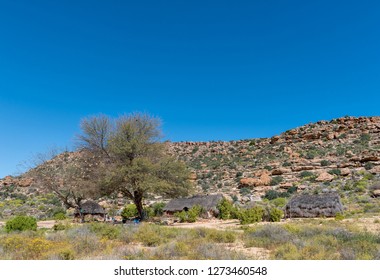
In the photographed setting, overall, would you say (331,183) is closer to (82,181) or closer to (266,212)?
(266,212)

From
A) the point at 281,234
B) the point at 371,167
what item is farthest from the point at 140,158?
the point at 371,167

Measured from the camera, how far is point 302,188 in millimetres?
36906

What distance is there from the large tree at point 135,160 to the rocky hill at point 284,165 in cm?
374

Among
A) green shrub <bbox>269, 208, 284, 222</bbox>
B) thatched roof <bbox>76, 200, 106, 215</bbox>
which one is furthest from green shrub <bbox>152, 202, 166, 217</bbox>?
green shrub <bbox>269, 208, 284, 222</bbox>

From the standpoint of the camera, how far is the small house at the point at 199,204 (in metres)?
30.1

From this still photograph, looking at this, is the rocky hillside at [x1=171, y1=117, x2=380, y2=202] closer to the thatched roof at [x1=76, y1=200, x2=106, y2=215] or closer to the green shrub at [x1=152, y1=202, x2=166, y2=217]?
the green shrub at [x1=152, y1=202, x2=166, y2=217]

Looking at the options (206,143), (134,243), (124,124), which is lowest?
(134,243)

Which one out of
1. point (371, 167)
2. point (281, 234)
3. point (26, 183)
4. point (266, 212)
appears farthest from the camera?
point (26, 183)

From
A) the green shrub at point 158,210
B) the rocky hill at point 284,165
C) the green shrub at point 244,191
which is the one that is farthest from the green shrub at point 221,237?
the green shrub at point 244,191

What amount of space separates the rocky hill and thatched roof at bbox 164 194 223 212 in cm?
497

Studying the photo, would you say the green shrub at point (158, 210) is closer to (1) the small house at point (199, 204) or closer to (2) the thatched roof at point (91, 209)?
(1) the small house at point (199, 204)

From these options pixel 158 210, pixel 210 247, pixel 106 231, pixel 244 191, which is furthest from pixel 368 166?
pixel 210 247

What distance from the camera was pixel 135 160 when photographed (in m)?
24.6
